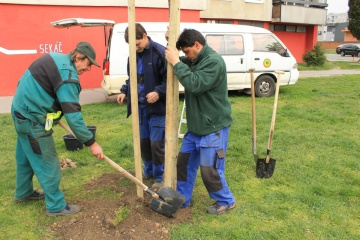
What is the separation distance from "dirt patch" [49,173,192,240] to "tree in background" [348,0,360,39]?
26.0m

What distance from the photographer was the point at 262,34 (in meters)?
10.4

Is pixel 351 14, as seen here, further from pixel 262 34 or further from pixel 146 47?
pixel 146 47

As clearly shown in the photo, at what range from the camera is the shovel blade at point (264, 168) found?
466cm

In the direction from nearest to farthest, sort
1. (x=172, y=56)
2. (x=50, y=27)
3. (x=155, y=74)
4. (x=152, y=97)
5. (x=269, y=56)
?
(x=172, y=56), (x=152, y=97), (x=155, y=74), (x=269, y=56), (x=50, y=27)

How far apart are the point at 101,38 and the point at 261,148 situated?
8.69 metres

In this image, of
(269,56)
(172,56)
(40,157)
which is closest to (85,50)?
(172,56)

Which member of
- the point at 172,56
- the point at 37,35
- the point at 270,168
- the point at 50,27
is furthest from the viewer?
the point at 50,27

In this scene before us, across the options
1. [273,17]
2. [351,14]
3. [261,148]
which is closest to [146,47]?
[261,148]

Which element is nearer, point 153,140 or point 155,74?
point 155,74

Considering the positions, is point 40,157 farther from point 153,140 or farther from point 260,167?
point 260,167

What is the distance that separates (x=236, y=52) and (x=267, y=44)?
1127 millimetres

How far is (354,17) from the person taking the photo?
2522cm

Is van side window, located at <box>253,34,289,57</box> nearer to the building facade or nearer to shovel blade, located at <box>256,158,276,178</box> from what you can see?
the building facade

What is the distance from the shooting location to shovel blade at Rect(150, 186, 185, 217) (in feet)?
11.1
